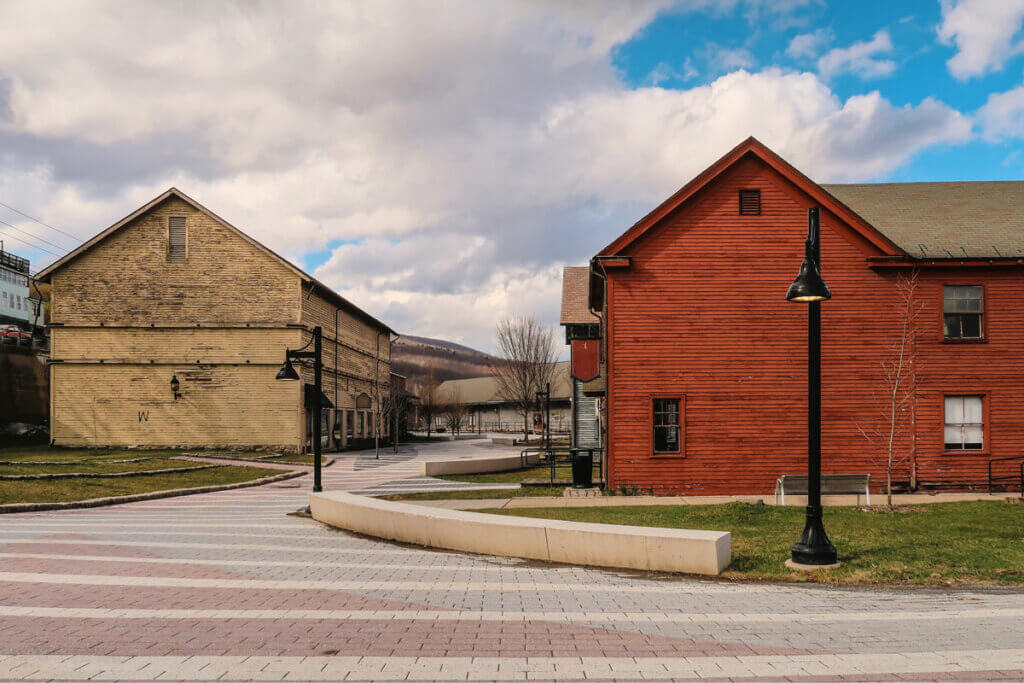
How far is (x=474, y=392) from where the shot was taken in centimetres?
12019

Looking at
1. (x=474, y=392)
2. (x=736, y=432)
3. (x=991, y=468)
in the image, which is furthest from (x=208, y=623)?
(x=474, y=392)

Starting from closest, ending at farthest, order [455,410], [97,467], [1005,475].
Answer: [1005,475]
[97,467]
[455,410]

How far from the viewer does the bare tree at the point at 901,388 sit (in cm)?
2106

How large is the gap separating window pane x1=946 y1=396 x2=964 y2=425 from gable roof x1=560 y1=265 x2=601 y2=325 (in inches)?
769

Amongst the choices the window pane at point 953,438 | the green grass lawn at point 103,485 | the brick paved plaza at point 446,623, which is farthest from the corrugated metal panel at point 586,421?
the brick paved plaza at point 446,623

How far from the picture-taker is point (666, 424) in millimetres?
21250

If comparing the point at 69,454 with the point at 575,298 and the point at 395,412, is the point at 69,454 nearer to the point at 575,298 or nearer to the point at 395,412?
the point at 575,298

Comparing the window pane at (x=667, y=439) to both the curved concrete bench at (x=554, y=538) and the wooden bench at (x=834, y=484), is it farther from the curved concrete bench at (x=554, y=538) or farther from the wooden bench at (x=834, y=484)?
the curved concrete bench at (x=554, y=538)

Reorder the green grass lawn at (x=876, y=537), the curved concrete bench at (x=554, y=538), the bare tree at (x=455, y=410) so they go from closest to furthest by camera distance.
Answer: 1. the green grass lawn at (x=876, y=537)
2. the curved concrete bench at (x=554, y=538)
3. the bare tree at (x=455, y=410)

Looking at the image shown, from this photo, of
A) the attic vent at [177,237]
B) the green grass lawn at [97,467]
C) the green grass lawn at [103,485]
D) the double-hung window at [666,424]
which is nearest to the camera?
the green grass lawn at [103,485]

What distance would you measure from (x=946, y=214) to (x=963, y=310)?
385cm

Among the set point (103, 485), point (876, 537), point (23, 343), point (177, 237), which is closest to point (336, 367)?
point (177, 237)

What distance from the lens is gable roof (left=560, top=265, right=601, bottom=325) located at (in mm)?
40969

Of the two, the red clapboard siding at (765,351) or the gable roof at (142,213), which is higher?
the gable roof at (142,213)
